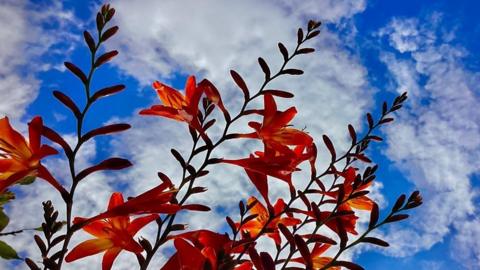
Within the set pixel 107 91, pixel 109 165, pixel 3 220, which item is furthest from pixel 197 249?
pixel 3 220

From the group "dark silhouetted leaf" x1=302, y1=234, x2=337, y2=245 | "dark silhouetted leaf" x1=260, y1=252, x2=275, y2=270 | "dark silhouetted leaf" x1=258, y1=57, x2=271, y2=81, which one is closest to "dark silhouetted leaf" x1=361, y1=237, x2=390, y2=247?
"dark silhouetted leaf" x1=302, y1=234, x2=337, y2=245

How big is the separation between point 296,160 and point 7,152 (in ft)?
3.24

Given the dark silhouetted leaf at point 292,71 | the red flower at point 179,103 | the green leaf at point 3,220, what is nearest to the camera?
the red flower at point 179,103

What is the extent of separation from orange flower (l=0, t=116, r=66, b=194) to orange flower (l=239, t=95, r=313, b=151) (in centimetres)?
79

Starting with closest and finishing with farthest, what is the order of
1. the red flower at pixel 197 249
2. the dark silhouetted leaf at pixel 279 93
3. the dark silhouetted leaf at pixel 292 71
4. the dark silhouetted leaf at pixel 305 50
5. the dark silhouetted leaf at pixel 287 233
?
the red flower at pixel 197 249 → the dark silhouetted leaf at pixel 287 233 → the dark silhouetted leaf at pixel 279 93 → the dark silhouetted leaf at pixel 292 71 → the dark silhouetted leaf at pixel 305 50

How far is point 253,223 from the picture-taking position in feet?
7.11

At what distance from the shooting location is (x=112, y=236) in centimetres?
151

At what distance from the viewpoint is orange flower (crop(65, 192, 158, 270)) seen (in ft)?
4.86

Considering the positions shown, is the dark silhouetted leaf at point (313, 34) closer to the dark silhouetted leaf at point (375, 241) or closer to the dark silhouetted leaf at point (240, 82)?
the dark silhouetted leaf at point (240, 82)

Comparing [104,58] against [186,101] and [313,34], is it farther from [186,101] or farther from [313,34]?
[313,34]

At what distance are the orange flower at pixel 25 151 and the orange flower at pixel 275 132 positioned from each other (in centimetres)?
79

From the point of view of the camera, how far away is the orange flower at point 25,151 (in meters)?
1.30

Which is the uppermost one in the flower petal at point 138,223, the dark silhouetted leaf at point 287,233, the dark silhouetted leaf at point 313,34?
the dark silhouetted leaf at point 313,34

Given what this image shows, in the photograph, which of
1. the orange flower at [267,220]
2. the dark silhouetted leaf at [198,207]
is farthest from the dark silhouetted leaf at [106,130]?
the orange flower at [267,220]
